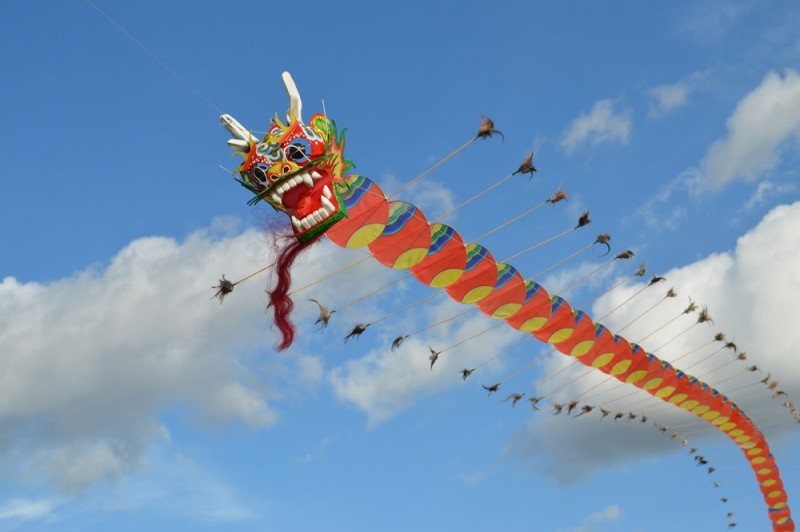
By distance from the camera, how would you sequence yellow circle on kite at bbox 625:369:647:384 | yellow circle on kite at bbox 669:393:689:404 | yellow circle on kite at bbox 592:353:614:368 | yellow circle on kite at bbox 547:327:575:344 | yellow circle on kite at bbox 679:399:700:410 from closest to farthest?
yellow circle on kite at bbox 547:327:575:344 < yellow circle on kite at bbox 592:353:614:368 < yellow circle on kite at bbox 625:369:647:384 < yellow circle on kite at bbox 669:393:689:404 < yellow circle on kite at bbox 679:399:700:410

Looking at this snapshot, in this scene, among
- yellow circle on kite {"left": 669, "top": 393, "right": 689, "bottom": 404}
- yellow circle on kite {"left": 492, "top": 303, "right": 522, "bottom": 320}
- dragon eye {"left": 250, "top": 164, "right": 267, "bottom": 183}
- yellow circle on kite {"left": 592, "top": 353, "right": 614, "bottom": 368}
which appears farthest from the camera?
yellow circle on kite {"left": 669, "top": 393, "right": 689, "bottom": 404}

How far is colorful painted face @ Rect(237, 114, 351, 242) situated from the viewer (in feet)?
48.0

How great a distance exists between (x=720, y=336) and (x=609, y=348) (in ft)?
13.3

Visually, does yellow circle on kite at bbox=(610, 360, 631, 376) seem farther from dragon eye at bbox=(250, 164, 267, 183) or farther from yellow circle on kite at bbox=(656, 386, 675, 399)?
dragon eye at bbox=(250, 164, 267, 183)

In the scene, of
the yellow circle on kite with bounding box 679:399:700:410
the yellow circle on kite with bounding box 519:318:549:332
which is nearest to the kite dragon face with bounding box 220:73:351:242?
the yellow circle on kite with bounding box 519:318:549:332

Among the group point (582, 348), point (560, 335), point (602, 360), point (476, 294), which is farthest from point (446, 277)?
point (602, 360)

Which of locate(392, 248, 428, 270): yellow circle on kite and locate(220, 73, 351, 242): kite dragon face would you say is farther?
locate(392, 248, 428, 270): yellow circle on kite

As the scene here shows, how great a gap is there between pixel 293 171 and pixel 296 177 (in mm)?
119

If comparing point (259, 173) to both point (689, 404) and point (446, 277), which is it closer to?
point (446, 277)

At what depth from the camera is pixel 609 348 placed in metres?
24.4

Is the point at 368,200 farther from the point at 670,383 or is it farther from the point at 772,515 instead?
the point at 772,515

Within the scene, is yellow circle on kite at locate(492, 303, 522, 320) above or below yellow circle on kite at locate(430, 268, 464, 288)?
above

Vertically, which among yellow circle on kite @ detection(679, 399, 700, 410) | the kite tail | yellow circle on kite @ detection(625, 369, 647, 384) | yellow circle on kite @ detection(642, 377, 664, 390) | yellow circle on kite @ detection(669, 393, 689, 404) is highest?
yellow circle on kite @ detection(679, 399, 700, 410)

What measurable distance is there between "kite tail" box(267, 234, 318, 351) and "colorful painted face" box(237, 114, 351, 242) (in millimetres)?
232
